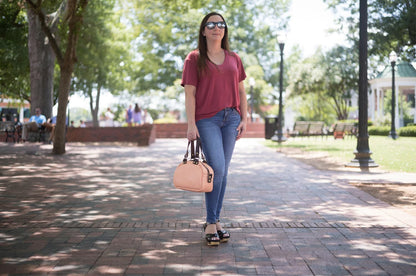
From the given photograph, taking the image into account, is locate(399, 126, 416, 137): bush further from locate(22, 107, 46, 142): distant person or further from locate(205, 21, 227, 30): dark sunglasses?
locate(205, 21, 227, 30): dark sunglasses

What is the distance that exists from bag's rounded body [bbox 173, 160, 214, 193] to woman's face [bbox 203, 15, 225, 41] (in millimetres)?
1144

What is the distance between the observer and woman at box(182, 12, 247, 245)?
436 centimetres

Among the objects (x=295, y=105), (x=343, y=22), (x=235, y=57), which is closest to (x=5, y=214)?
(x=235, y=57)

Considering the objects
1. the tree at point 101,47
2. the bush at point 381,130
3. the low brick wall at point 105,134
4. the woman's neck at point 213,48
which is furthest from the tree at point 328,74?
the woman's neck at point 213,48

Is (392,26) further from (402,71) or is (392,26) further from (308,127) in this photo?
(402,71)

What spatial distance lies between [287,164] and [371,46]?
12409 millimetres

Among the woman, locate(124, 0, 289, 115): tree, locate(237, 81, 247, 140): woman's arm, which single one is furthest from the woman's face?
locate(124, 0, 289, 115): tree

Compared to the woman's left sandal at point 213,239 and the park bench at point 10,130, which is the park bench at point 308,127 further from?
the woman's left sandal at point 213,239

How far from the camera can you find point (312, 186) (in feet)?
27.3

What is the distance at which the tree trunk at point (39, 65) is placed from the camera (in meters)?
20.1

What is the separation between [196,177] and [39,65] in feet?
58.2

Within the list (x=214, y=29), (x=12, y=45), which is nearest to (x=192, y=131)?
(x=214, y=29)

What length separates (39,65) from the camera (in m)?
20.3

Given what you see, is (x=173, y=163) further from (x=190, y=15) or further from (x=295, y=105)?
(x=295, y=105)
